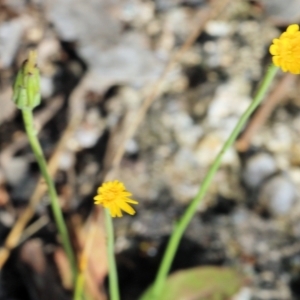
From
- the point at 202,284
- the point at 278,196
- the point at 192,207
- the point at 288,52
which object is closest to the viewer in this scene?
the point at 288,52

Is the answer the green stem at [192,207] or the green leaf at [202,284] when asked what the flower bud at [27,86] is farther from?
the green leaf at [202,284]

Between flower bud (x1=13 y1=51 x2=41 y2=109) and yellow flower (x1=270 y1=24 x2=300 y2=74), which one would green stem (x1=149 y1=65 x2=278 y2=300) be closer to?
yellow flower (x1=270 y1=24 x2=300 y2=74)

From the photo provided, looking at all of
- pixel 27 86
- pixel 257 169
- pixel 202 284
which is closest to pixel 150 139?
pixel 257 169

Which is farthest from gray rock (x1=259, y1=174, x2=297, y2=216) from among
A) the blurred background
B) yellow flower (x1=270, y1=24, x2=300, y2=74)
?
yellow flower (x1=270, y1=24, x2=300, y2=74)

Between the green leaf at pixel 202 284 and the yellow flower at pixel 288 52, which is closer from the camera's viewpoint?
the yellow flower at pixel 288 52

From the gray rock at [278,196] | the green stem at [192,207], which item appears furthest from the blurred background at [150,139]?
the green stem at [192,207]

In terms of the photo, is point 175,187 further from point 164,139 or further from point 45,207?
point 45,207

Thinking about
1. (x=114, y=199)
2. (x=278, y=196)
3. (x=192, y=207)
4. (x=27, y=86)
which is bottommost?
(x=278, y=196)

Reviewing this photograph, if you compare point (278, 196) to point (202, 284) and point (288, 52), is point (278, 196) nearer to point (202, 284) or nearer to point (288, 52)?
point (202, 284)
